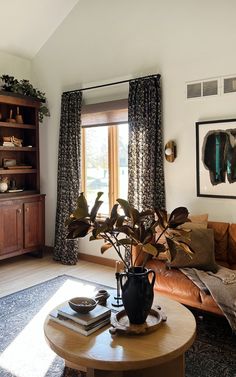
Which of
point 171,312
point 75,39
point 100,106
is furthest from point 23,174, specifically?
point 171,312

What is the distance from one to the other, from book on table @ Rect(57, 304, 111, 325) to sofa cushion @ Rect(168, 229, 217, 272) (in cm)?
119

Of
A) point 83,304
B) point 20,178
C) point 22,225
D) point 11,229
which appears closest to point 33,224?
point 22,225

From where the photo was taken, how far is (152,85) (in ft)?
13.5

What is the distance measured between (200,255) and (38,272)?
Result: 7.68 feet

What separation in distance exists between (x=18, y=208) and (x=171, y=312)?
3.27 metres

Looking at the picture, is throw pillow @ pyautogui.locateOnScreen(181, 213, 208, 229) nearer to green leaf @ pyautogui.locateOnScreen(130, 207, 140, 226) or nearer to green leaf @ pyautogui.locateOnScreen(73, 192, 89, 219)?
green leaf @ pyautogui.locateOnScreen(130, 207, 140, 226)

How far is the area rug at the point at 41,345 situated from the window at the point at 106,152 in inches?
65.7

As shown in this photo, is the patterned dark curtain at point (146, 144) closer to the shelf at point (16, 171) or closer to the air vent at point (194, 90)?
the air vent at point (194, 90)

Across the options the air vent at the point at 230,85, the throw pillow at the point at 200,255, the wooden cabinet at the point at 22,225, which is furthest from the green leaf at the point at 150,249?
the wooden cabinet at the point at 22,225

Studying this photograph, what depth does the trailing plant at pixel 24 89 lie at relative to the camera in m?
4.91

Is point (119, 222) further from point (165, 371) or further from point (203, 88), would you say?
point (203, 88)

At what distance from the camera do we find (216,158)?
3.77 meters

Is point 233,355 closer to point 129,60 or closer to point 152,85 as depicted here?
point 152,85

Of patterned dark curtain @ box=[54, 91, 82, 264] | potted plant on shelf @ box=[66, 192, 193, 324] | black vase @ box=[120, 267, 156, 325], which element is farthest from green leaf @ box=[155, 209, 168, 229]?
patterned dark curtain @ box=[54, 91, 82, 264]
